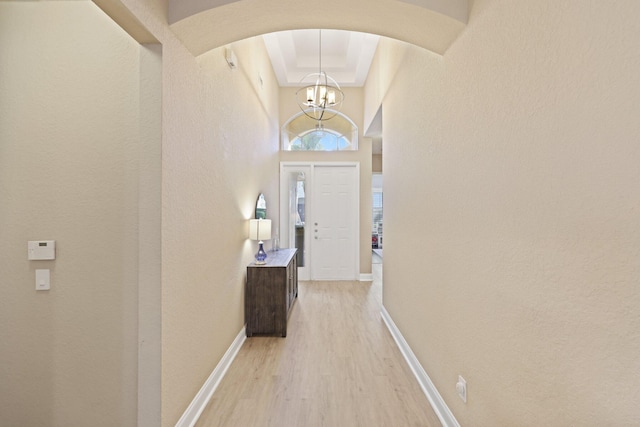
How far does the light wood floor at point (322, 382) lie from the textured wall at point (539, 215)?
1.50ft

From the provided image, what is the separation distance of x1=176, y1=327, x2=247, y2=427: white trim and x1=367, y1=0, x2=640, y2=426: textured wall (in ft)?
Result: 5.43

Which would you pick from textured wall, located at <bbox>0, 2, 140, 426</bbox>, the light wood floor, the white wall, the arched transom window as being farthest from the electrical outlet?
the arched transom window

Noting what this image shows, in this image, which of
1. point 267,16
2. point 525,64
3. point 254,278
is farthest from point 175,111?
point 254,278

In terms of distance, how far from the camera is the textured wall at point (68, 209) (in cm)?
176

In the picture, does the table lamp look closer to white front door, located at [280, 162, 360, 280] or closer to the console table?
the console table

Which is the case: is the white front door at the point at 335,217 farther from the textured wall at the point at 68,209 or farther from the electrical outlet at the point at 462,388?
the textured wall at the point at 68,209

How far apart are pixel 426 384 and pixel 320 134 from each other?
4981 millimetres

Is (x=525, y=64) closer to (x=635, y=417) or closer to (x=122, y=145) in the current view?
(x=635, y=417)

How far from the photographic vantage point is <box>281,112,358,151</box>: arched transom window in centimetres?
629

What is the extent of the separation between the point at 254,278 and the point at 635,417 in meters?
3.10

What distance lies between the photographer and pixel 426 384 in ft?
7.78

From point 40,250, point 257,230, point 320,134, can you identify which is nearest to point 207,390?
point 40,250

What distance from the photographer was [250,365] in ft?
9.29

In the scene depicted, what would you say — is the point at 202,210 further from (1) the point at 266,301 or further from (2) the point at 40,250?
(1) the point at 266,301
